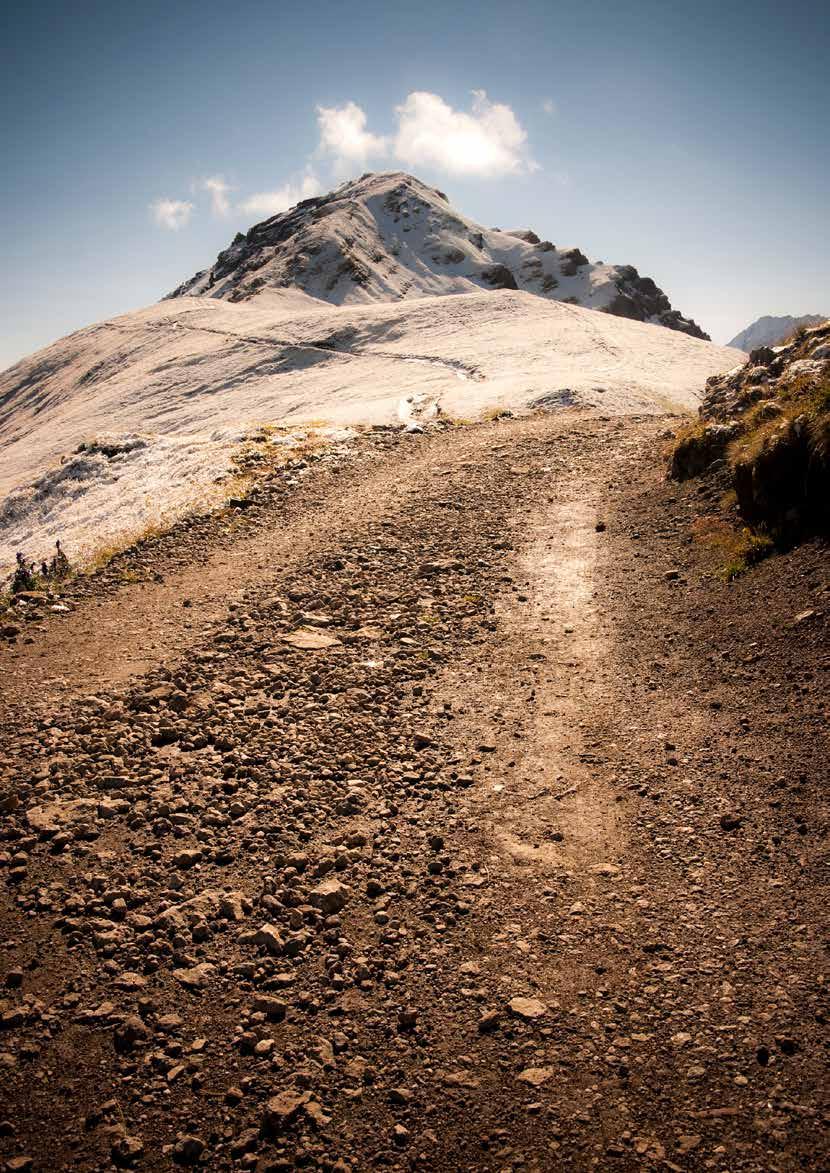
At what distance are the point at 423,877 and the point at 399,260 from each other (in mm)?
161127

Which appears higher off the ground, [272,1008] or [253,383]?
[253,383]

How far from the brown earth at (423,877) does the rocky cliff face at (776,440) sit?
1.38 meters

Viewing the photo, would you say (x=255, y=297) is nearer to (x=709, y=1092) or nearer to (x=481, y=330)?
(x=481, y=330)

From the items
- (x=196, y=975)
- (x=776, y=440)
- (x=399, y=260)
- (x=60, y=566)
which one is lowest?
(x=196, y=975)

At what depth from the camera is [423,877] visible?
7.68 metres

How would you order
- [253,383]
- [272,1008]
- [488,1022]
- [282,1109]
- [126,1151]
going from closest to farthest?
[126,1151] < [282,1109] < [488,1022] < [272,1008] < [253,383]

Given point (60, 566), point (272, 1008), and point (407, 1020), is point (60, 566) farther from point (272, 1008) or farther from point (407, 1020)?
point (407, 1020)

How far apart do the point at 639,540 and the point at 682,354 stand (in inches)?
1452

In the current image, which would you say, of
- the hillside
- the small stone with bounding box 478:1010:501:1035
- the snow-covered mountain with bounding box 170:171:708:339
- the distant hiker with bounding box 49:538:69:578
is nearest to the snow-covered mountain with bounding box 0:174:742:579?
the hillside

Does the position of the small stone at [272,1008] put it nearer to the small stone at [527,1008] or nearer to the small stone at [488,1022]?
the small stone at [488,1022]

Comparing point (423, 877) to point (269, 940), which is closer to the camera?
point (269, 940)

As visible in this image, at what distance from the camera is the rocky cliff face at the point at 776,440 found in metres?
12.7

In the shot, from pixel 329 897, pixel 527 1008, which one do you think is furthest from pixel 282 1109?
pixel 527 1008

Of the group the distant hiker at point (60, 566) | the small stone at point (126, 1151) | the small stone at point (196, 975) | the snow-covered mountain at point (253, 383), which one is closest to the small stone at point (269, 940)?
the small stone at point (196, 975)
